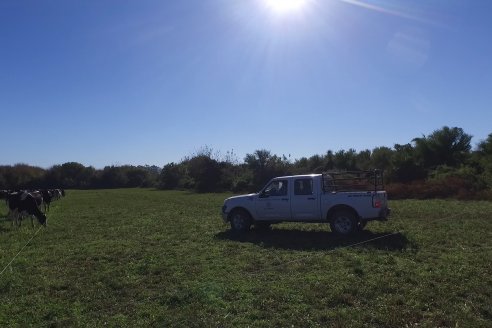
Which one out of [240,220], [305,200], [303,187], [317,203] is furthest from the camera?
[240,220]

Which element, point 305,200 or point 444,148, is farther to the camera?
point 444,148

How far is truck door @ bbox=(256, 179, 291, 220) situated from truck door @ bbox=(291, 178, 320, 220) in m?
0.27

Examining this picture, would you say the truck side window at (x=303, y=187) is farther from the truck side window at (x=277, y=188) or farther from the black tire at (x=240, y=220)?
the black tire at (x=240, y=220)

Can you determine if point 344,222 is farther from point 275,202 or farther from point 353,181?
point 353,181

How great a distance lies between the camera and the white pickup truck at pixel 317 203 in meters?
14.9

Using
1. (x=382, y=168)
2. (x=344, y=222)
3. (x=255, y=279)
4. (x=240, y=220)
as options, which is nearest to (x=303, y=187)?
(x=344, y=222)

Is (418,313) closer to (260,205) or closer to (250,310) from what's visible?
(250,310)

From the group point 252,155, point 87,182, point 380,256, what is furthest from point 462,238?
point 87,182

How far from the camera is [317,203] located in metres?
15.5

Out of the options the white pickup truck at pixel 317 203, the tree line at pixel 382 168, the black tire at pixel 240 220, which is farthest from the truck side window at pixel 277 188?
the tree line at pixel 382 168

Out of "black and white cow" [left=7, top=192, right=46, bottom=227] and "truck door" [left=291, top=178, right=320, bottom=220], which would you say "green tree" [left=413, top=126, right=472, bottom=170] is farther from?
"black and white cow" [left=7, top=192, right=46, bottom=227]

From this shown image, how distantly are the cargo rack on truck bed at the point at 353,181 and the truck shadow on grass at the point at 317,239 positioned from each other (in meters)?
1.60

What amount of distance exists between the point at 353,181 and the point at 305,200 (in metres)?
2.60

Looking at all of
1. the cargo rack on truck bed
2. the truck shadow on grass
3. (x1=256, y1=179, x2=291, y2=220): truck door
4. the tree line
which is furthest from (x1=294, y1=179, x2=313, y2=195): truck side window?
the tree line
